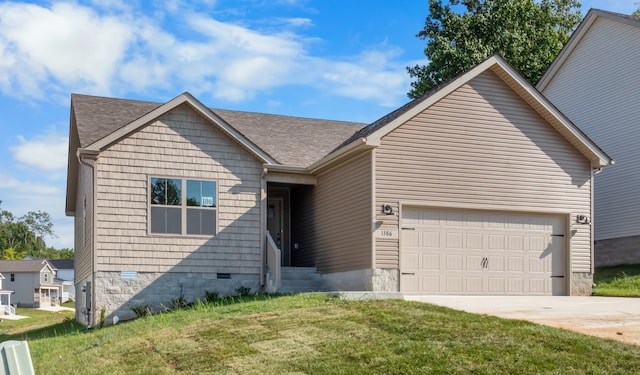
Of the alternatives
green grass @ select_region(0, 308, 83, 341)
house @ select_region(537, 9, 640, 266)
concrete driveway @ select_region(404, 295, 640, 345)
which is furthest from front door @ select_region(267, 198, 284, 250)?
house @ select_region(537, 9, 640, 266)

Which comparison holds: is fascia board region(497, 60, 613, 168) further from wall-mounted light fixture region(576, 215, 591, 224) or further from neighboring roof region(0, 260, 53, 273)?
neighboring roof region(0, 260, 53, 273)

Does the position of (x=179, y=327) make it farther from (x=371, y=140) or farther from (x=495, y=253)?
(x=495, y=253)

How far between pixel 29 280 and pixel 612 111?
61510mm

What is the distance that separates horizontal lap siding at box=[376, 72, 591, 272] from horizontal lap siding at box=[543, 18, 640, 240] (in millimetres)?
5577

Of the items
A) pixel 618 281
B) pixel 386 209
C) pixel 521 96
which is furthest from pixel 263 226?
pixel 618 281

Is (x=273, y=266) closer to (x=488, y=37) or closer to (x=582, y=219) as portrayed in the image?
(x=582, y=219)

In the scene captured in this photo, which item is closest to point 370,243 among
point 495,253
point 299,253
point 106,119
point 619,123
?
point 495,253

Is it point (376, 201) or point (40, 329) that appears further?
point (40, 329)

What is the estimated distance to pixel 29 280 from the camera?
72.5 metres

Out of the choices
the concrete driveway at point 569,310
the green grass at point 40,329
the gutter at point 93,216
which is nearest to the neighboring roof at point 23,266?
the green grass at point 40,329

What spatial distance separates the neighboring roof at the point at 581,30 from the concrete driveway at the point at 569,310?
35.9 feet

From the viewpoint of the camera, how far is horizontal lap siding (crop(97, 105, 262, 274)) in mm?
18250

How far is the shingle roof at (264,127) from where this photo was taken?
65.9 feet

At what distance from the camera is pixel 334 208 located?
761 inches
